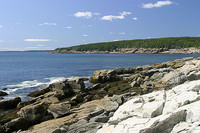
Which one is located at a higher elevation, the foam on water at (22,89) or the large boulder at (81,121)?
the large boulder at (81,121)

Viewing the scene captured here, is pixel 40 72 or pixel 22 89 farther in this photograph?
pixel 40 72

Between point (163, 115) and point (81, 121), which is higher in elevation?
point (163, 115)

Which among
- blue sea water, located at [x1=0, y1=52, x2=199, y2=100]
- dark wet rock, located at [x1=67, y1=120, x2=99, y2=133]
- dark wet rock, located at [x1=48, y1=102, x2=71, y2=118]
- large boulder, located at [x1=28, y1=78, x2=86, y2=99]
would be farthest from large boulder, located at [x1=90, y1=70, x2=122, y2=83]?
dark wet rock, located at [x1=67, y1=120, x2=99, y2=133]

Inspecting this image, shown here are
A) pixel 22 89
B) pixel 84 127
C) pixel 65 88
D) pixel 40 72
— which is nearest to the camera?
pixel 84 127

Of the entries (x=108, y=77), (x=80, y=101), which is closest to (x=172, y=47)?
(x=108, y=77)

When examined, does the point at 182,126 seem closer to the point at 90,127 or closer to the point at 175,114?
the point at 175,114

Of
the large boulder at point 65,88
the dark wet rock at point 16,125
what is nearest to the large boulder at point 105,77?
the large boulder at point 65,88

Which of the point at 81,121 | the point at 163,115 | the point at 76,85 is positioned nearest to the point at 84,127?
the point at 81,121

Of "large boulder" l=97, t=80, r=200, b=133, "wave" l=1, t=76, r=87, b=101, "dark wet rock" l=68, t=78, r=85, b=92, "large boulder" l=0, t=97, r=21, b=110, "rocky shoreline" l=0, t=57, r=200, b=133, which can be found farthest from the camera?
"wave" l=1, t=76, r=87, b=101

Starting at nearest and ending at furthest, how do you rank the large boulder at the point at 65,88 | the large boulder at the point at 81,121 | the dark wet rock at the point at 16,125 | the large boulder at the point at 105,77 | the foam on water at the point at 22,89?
the large boulder at the point at 81,121 → the dark wet rock at the point at 16,125 → the large boulder at the point at 65,88 → the foam on water at the point at 22,89 → the large boulder at the point at 105,77

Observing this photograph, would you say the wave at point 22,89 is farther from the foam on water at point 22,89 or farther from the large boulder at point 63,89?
the large boulder at point 63,89

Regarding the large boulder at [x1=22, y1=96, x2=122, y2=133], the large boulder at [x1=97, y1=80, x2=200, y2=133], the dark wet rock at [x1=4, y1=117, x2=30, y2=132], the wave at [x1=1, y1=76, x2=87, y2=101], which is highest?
the large boulder at [x1=97, y1=80, x2=200, y2=133]

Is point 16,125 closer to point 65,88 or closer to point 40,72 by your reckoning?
point 65,88

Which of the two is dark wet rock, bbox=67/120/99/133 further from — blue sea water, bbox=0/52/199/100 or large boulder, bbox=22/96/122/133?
blue sea water, bbox=0/52/199/100
